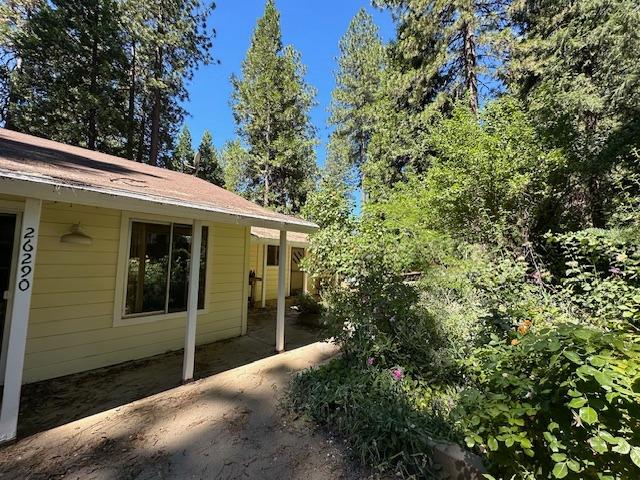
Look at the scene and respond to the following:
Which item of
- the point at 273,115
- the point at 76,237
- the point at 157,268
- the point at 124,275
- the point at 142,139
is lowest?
the point at 124,275

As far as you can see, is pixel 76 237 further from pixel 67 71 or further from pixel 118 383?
pixel 67 71

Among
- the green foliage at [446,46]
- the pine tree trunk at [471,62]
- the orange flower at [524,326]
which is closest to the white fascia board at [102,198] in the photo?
the orange flower at [524,326]

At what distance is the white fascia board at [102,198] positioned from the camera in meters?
2.65

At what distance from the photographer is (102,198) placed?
10.2 feet

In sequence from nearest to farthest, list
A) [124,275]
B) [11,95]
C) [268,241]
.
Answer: [124,275] < [268,241] < [11,95]

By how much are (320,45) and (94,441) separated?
23.6 metres

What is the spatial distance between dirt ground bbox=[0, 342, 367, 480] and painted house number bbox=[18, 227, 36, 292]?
1436 millimetres

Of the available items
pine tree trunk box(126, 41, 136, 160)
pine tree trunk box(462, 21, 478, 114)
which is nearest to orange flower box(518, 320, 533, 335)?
pine tree trunk box(462, 21, 478, 114)

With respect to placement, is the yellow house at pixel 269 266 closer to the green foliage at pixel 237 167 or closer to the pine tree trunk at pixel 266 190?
the pine tree trunk at pixel 266 190

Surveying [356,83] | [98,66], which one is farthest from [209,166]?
[356,83]

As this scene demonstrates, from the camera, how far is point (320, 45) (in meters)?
21.0

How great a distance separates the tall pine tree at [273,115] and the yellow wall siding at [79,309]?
15.7 meters

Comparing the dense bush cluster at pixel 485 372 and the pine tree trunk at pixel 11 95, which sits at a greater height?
the pine tree trunk at pixel 11 95

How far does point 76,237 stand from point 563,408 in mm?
5352
